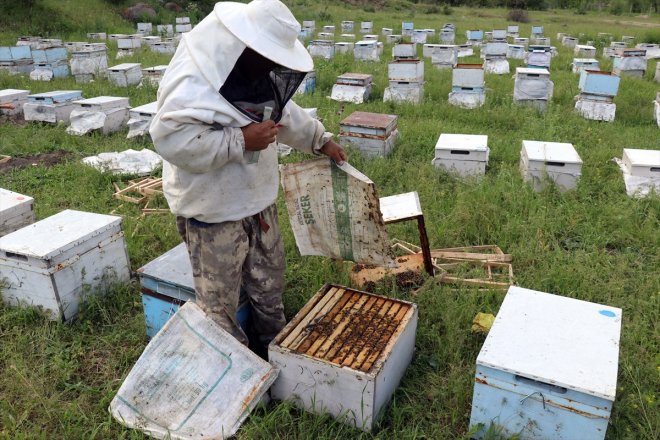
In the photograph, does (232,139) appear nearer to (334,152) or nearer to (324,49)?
(334,152)

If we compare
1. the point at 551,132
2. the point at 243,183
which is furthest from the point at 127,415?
the point at 551,132

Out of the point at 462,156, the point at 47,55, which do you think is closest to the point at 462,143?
the point at 462,156

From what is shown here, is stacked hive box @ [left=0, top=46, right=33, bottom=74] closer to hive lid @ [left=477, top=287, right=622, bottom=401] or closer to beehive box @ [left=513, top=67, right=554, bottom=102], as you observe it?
beehive box @ [left=513, top=67, right=554, bottom=102]

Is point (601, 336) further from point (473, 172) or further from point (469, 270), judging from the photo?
point (473, 172)

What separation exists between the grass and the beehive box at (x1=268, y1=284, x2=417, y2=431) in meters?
0.09

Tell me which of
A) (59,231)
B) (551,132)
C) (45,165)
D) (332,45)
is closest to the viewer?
(59,231)

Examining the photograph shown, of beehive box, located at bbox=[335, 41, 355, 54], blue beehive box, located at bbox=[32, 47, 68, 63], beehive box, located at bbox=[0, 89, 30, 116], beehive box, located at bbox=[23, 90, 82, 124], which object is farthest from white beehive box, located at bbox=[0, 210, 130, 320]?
beehive box, located at bbox=[335, 41, 355, 54]

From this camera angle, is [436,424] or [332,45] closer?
[436,424]

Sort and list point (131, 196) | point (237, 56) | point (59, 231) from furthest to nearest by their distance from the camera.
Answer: point (131, 196) → point (59, 231) → point (237, 56)

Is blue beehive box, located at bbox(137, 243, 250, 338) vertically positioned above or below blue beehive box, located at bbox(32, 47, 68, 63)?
below

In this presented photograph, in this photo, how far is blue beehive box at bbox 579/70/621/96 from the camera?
688 centimetres

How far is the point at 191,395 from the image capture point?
2.20 meters

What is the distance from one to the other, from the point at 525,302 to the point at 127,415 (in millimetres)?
1865

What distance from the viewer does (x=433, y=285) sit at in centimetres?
318
